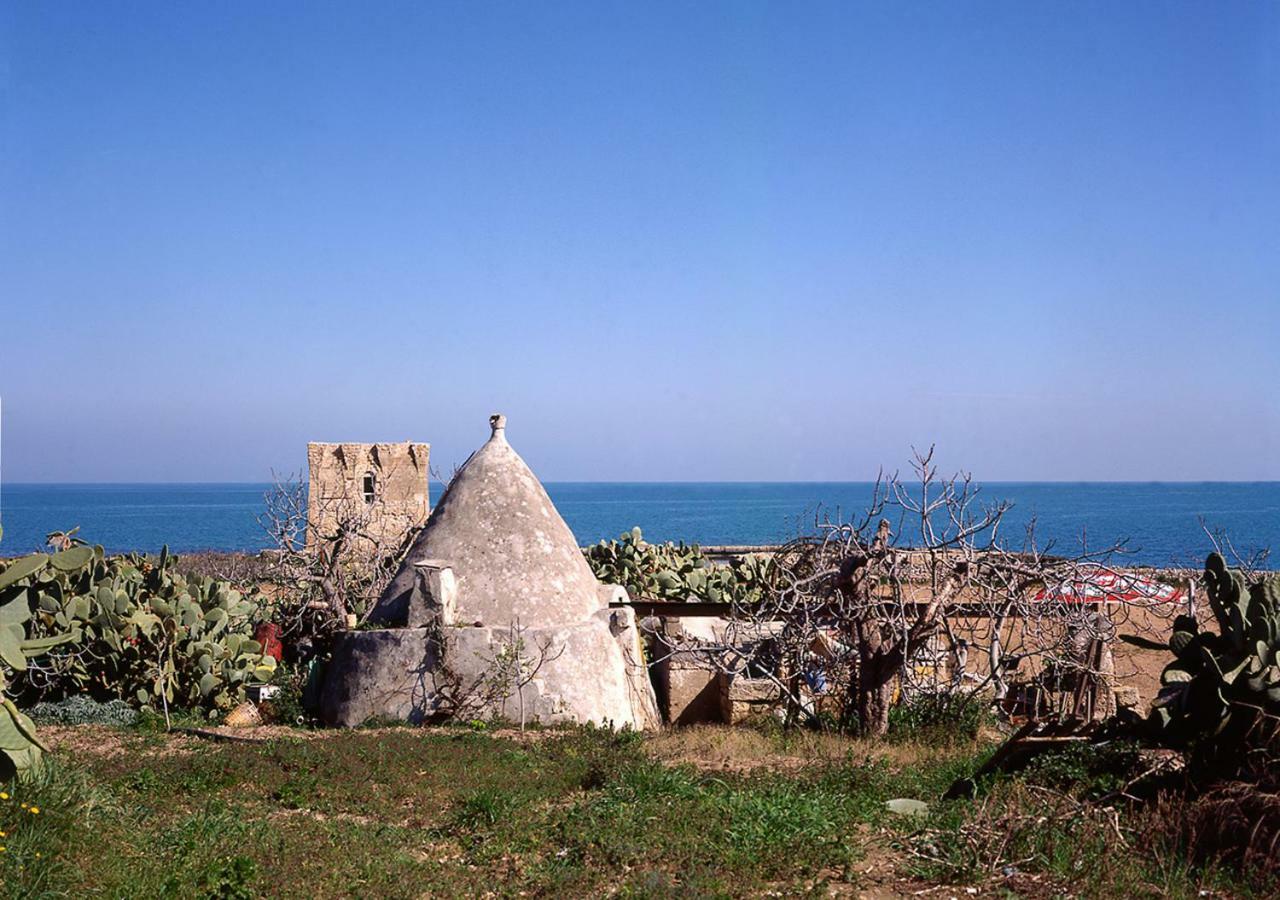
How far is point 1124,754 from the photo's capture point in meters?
7.03

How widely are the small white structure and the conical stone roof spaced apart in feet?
0.04

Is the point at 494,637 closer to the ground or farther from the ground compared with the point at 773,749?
farther from the ground

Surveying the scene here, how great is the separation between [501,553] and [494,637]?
1239 millimetres

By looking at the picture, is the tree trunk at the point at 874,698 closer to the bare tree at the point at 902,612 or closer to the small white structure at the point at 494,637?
the bare tree at the point at 902,612

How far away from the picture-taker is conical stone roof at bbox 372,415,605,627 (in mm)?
11711

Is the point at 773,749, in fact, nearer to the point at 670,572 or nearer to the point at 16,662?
the point at 16,662

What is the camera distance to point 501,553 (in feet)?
39.8

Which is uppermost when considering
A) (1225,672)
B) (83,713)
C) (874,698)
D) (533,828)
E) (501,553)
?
(501,553)

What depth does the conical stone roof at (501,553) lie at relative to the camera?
38.4 ft

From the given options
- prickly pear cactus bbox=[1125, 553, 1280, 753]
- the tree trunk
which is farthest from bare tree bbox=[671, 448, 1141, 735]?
prickly pear cactus bbox=[1125, 553, 1280, 753]

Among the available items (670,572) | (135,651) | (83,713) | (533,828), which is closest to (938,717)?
(533,828)

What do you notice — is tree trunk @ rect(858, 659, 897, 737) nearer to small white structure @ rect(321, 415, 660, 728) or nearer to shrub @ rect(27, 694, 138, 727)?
Result: small white structure @ rect(321, 415, 660, 728)

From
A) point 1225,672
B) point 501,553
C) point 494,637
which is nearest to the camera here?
point 1225,672

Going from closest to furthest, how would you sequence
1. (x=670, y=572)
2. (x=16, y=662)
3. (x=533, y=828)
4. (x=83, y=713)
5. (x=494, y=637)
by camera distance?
(x=16, y=662) → (x=533, y=828) → (x=494, y=637) → (x=83, y=713) → (x=670, y=572)
